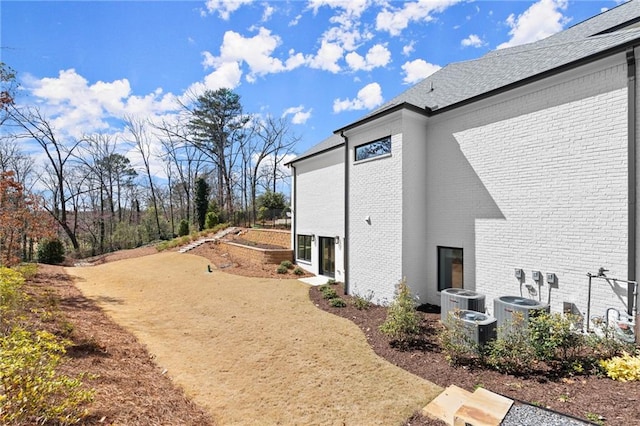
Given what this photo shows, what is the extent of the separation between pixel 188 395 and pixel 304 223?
431 inches

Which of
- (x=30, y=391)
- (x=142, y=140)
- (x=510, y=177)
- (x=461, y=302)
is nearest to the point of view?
(x=30, y=391)

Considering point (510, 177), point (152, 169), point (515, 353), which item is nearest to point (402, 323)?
point (515, 353)

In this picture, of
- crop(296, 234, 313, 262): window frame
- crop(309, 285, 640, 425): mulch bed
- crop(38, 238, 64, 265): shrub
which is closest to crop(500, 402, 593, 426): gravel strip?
crop(309, 285, 640, 425): mulch bed

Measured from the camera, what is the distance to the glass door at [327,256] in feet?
41.7

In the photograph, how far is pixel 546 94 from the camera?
654 cm

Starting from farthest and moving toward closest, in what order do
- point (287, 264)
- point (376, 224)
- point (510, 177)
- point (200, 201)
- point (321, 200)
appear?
1. point (200, 201)
2. point (287, 264)
3. point (321, 200)
4. point (376, 224)
5. point (510, 177)

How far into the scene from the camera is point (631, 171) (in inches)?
210

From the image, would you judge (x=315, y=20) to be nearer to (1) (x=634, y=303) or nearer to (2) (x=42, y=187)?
(1) (x=634, y=303)

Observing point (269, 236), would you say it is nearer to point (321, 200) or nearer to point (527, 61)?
point (321, 200)

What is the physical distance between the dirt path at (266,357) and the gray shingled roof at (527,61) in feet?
24.5

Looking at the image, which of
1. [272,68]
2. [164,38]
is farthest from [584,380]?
[272,68]

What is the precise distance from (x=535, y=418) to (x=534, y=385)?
1.00m

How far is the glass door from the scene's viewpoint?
1271 centimetres

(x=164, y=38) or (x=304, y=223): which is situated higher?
(x=164, y=38)
